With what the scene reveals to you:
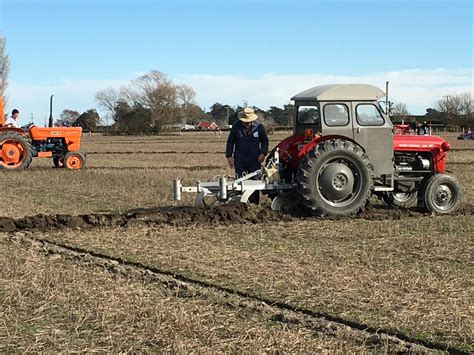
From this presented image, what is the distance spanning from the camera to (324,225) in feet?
31.1

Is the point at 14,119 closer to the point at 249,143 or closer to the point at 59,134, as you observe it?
the point at 59,134

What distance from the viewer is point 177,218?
9.80 meters

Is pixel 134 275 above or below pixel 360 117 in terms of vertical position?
below

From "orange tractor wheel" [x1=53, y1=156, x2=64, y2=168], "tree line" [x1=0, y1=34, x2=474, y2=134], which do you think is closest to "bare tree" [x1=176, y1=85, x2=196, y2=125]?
"tree line" [x1=0, y1=34, x2=474, y2=134]

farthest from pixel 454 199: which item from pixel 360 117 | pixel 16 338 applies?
Result: pixel 16 338

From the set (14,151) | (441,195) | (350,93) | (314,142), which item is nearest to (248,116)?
(314,142)

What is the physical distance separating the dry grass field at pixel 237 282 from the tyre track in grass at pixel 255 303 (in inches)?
0.5

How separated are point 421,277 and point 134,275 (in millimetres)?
2552

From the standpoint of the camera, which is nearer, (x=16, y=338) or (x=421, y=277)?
(x=16, y=338)

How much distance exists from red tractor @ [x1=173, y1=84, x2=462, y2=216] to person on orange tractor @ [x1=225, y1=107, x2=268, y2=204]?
0.41m

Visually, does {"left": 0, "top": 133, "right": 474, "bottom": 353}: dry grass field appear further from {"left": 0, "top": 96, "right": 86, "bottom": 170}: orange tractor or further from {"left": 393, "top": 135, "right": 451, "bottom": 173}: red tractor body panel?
{"left": 0, "top": 96, "right": 86, "bottom": 170}: orange tractor

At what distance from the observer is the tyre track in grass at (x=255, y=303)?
14.8 ft

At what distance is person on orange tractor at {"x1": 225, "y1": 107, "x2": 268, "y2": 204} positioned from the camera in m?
11.1

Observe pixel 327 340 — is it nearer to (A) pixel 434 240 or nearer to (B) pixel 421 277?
(B) pixel 421 277
